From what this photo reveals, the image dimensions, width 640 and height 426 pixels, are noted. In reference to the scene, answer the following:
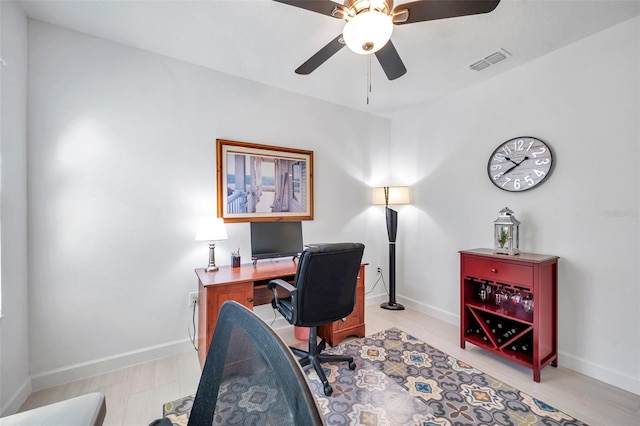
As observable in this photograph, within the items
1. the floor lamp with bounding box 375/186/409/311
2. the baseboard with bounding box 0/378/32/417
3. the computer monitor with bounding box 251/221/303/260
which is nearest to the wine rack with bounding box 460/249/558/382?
the floor lamp with bounding box 375/186/409/311

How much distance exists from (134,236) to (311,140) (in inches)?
79.4

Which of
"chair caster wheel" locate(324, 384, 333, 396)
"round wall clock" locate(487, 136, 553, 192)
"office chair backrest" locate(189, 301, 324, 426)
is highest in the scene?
"round wall clock" locate(487, 136, 553, 192)

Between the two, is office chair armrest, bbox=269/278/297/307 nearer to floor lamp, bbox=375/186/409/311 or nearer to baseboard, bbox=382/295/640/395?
floor lamp, bbox=375/186/409/311

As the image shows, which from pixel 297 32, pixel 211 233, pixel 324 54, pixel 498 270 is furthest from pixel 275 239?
pixel 498 270

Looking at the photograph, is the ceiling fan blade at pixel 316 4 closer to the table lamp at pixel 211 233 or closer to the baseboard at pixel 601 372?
the table lamp at pixel 211 233

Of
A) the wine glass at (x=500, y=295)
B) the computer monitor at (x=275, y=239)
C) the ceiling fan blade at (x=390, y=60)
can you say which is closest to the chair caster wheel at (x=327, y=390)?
the computer monitor at (x=275, y=239)

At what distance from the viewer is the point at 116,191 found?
215 cm

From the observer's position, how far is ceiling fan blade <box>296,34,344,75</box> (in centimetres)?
168

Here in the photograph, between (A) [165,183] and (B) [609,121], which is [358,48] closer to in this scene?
(A) [165,183]

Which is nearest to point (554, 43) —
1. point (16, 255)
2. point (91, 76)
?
point (91, 76)

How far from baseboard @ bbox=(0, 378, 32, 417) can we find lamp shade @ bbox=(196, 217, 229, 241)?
55.1 inches

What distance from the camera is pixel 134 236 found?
222 centimetres

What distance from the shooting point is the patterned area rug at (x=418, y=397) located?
1.66 meters

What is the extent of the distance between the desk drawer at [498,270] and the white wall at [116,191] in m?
2.18
